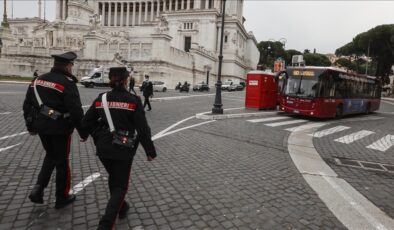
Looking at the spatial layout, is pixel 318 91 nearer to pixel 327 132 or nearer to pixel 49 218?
pixel 327 132

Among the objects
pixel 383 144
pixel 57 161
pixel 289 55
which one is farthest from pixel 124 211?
pixel 289 55

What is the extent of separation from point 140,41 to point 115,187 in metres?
45.2

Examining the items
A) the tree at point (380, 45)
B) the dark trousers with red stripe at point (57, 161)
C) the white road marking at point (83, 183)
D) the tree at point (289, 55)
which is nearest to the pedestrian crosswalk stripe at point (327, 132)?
the white road marking at point (83, 183)

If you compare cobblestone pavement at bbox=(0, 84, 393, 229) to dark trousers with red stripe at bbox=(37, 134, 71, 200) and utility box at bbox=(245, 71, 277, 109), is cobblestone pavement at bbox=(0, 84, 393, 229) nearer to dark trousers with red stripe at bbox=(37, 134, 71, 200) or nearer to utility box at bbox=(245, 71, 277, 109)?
dark trousers with red stripe at bbox=(37, 134, 71, 200)

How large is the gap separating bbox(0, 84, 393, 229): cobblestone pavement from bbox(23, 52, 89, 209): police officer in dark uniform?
0.45 metres

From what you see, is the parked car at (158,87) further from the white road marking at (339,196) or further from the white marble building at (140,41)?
the white road marking at (339,196)

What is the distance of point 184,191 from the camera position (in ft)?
17.3

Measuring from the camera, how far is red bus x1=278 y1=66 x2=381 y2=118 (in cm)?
1633

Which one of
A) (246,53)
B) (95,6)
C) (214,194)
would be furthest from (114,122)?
(95,6)

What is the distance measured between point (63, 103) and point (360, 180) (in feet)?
19.0

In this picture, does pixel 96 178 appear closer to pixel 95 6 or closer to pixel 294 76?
pixel 294 76

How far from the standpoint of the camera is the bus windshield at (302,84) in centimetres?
1642

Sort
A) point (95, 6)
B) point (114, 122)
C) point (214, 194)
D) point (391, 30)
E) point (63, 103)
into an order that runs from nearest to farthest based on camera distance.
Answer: point (114, 122)
point (63, 103)
point (214, 194)
point (391, 30)
point (95, 6)

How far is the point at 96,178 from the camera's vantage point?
→ 5.67 m
